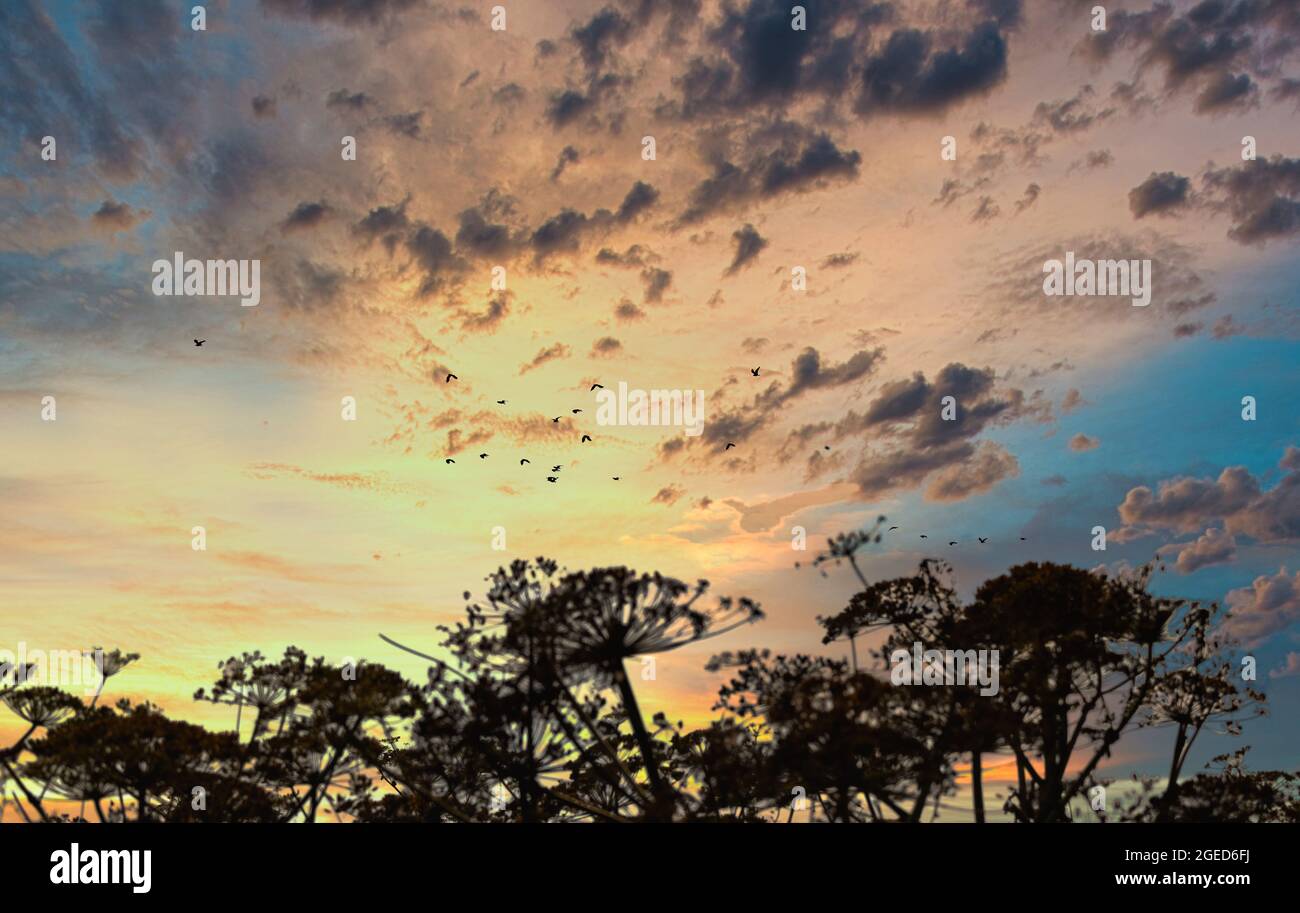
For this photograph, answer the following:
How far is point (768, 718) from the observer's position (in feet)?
53.9
